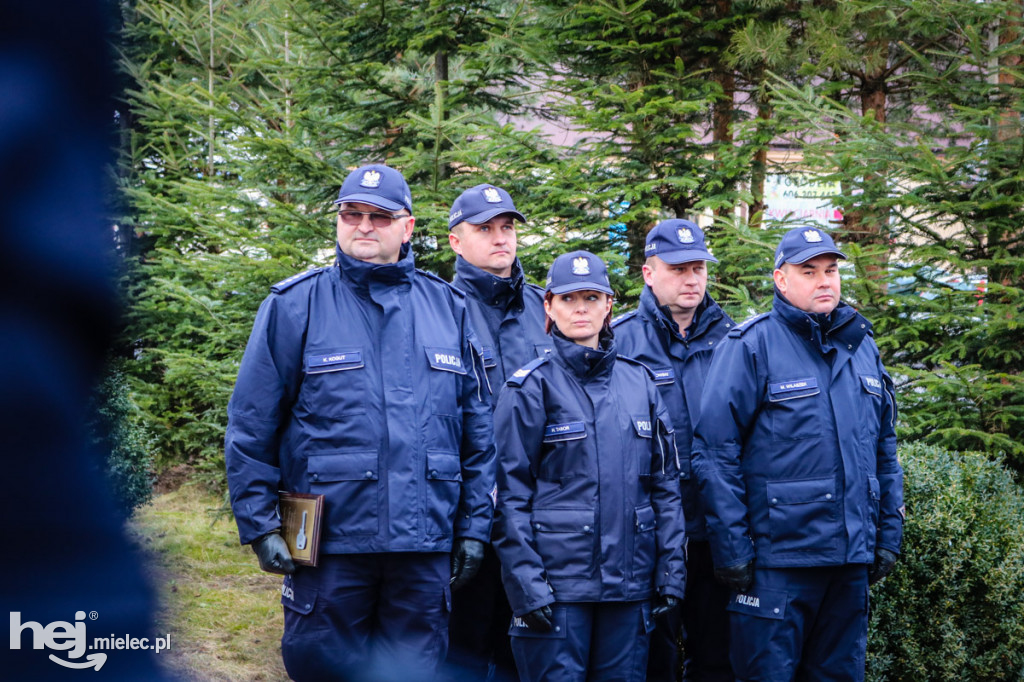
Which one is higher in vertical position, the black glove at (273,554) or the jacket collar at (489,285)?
the jacket collar at (489,285)

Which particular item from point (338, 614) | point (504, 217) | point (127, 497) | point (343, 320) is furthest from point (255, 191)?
point (127, 497)

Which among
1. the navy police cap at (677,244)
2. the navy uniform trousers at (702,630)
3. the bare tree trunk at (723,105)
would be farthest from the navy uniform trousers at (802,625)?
the bare tree trunk at (723,105)

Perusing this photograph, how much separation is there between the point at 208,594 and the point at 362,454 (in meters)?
1.83

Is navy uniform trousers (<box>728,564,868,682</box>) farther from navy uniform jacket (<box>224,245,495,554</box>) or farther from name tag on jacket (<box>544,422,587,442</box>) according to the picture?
navy uniform jacket (<box>224,245,495,554</box>)

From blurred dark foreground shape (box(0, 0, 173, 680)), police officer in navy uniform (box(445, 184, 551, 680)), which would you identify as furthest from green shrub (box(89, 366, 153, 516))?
police officer in navy uniform (box(445, 184, 551, 680))

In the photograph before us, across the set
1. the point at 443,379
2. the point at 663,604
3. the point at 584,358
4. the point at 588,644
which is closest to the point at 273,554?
the point at 443,379

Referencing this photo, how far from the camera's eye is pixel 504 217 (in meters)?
4.50

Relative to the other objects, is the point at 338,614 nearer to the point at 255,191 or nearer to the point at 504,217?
the point at 504,217

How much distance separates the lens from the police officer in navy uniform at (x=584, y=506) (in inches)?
142

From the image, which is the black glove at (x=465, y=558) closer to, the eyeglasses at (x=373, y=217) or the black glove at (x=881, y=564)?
the eyeglasses at (x=373, y=217)

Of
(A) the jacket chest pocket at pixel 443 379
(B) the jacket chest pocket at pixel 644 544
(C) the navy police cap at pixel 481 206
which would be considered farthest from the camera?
(C) the navy police cap at pixel 481 206

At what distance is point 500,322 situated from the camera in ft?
14.7

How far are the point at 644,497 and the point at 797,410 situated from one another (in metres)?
0.82

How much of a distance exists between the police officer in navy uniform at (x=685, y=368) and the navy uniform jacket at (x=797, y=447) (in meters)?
0.35
